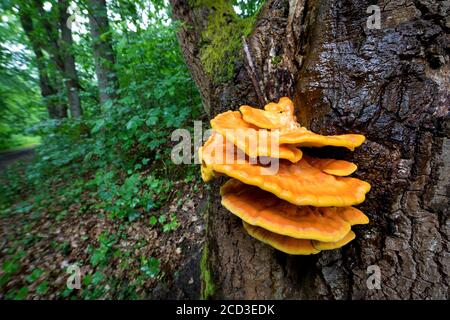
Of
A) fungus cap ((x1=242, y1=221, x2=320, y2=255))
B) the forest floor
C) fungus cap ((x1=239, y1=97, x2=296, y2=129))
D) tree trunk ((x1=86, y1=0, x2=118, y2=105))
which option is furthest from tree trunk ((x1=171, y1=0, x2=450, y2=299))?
tree trunk ((x1=86, y1=0, x2=118, y2=105))

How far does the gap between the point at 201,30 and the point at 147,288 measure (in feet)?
10.4

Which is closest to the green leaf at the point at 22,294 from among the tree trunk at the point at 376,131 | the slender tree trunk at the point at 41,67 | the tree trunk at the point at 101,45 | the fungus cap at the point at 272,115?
the tree trunk at the point at 376,131

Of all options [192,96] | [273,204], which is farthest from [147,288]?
[192,96]

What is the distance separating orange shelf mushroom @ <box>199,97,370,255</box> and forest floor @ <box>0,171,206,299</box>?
2.01 m

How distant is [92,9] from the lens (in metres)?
5.82

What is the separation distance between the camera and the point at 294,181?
3.56ft

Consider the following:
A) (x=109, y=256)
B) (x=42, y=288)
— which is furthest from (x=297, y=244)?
(x=42, y=288)

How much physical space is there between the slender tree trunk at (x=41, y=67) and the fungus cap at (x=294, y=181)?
850cm

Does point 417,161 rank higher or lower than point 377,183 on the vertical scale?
higher

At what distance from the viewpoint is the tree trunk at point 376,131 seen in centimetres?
117

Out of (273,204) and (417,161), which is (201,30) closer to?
(273,204)

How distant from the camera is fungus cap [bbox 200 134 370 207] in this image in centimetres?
99

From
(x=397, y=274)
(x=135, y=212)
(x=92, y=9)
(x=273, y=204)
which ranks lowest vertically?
(x=135, y=212)

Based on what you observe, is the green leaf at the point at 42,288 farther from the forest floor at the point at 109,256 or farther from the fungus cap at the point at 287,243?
the fungus cap at the point at 287,243
